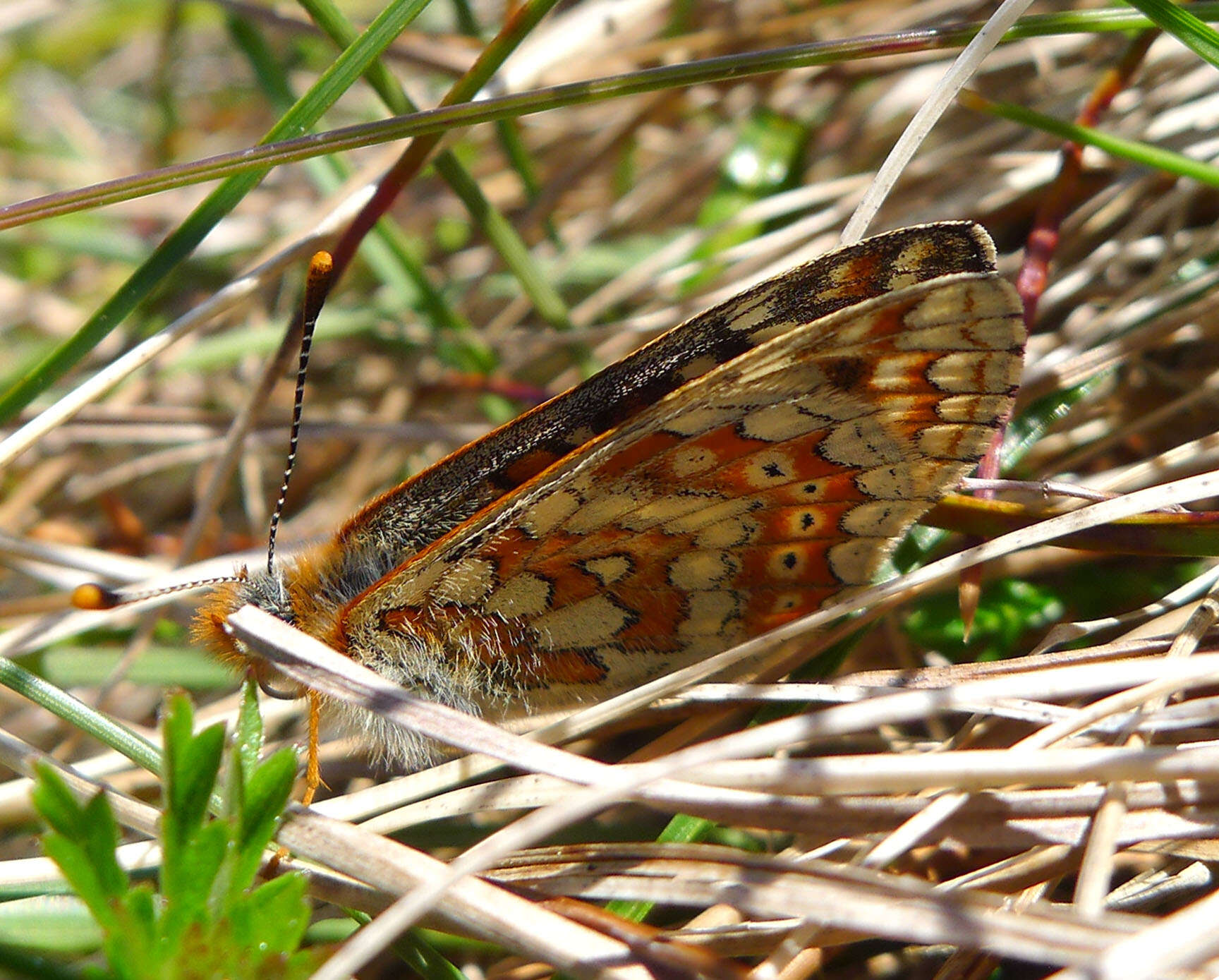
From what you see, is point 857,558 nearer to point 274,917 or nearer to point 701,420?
point 701,420

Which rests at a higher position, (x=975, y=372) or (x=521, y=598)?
(x=975, y=372)

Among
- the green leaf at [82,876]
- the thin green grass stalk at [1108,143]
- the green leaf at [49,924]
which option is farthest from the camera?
the thin green grass stalk at [1108,143]

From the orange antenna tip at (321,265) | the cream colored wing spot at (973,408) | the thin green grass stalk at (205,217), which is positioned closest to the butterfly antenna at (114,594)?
the thin green grass stalk at (205,217)

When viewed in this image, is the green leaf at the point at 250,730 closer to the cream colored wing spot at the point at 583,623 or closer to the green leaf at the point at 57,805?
the green leaf at the point at 57,805

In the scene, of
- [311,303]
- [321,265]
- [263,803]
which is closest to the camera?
[263,803]

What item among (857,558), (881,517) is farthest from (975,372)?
(857,558)

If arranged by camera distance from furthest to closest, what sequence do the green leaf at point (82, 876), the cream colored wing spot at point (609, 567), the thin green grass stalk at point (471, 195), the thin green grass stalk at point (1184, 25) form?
the thin green grass stalk at point (471, 195)
the cream colored wing spot at point (609, 567)
the thin green grass stalk at point (1184, 25)
the green leaf at point (82, 876)

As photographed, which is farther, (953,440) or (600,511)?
(600,511)
